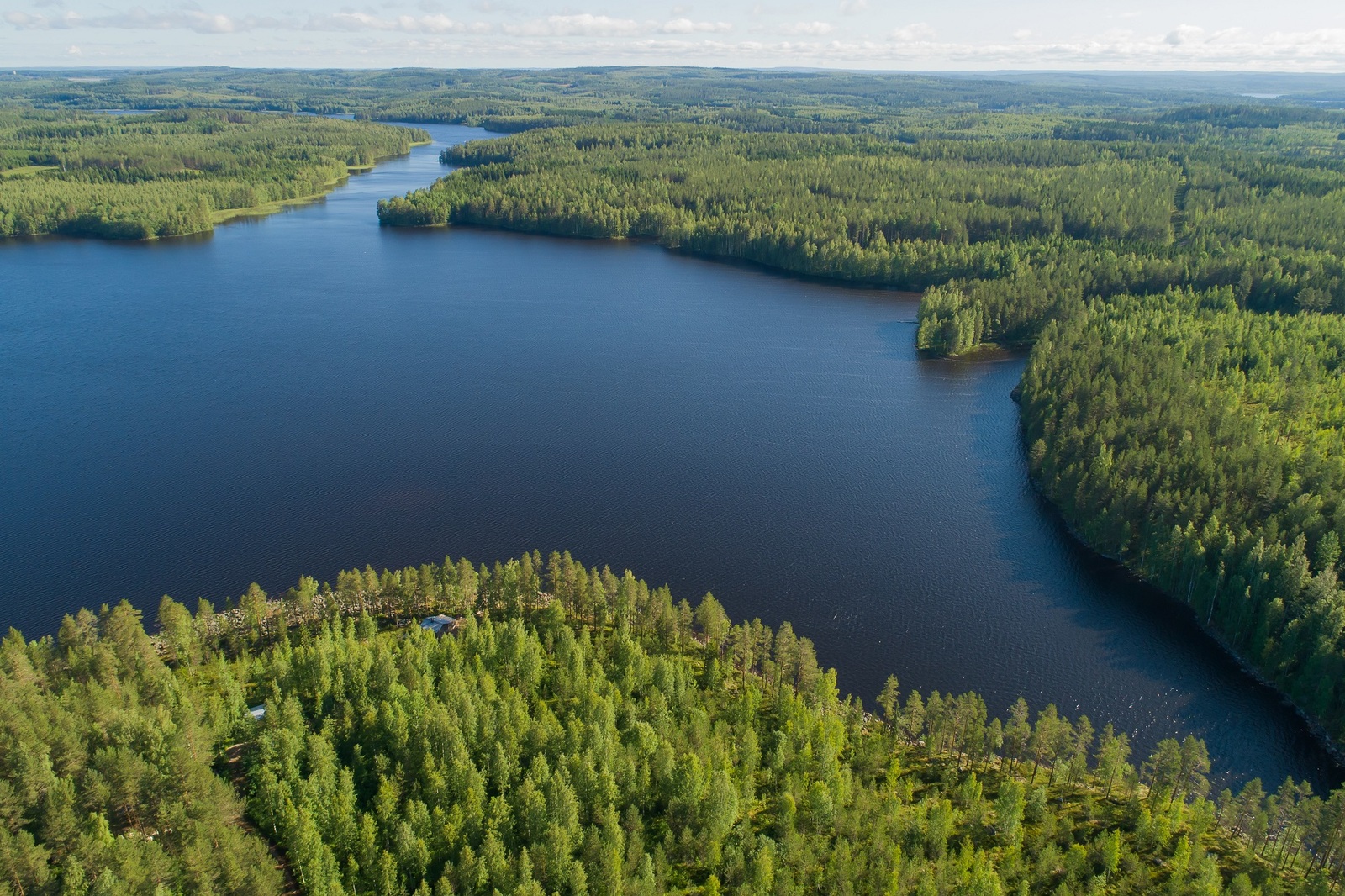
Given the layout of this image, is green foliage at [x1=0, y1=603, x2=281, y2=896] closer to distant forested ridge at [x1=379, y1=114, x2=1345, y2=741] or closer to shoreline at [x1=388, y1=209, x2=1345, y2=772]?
shoreline at [x1=388, y1=209, x2=1345, y2=772]

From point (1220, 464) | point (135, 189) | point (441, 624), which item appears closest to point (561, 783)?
point (441, 624)

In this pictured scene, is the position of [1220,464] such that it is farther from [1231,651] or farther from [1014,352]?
[1014,352]

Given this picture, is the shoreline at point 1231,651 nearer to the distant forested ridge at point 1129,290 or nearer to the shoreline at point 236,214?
the distant forested ridge at point 1129,290

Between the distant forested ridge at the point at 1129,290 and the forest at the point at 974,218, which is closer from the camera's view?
the distant forested ridge at the point at 1129,290

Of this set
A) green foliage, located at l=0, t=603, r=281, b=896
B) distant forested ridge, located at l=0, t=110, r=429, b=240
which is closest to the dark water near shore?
green foliage, located at l=0, t=603, r=281, b=896

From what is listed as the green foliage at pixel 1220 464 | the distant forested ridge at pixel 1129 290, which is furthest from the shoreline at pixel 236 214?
the green foliage at pixel 1220 464

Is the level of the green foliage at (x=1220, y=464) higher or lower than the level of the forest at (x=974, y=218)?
lower
